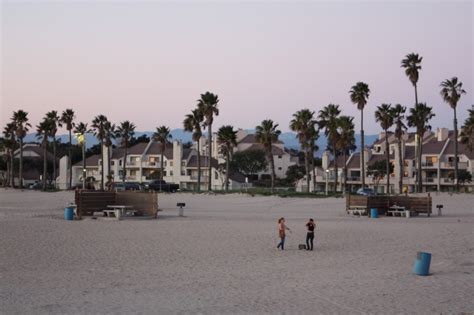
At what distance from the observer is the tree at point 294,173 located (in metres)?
109

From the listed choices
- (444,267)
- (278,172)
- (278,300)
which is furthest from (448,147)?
(278,300)

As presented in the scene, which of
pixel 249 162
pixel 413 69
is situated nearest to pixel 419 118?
pixel 413 69

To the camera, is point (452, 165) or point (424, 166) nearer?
point (452, 165)

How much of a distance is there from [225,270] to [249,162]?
95817 millimetres

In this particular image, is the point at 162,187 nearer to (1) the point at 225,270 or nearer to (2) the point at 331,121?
(2) the point at 331,121

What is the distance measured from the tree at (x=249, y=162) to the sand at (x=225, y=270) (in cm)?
8271

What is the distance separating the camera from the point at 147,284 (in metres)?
15.1

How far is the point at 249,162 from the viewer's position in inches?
4456

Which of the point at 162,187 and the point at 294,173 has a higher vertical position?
A: the point at 294,173

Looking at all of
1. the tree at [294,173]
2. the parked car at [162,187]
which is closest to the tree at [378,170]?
the tree at [294,173]

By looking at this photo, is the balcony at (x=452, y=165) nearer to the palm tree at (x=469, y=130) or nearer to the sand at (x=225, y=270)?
the palm tree at (x=469, y=130)

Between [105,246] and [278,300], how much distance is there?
974cm

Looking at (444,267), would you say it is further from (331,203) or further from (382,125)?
(382,125)

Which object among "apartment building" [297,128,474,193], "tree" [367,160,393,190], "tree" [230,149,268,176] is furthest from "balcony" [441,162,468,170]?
"tree" [230,149,268,176]
